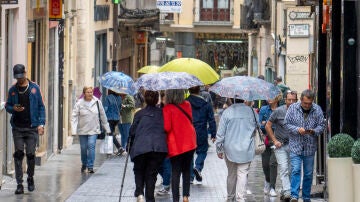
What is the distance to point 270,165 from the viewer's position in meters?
18.2

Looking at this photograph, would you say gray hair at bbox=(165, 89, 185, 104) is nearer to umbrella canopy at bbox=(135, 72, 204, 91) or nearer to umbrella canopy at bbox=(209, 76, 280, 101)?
umbrella canopy at bbox=(135, 72, 204, 91)

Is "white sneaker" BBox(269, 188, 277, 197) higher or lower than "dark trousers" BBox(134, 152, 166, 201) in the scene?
lower

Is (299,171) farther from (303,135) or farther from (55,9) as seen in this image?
(55,9)

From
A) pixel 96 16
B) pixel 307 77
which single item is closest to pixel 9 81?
pixel 96 16

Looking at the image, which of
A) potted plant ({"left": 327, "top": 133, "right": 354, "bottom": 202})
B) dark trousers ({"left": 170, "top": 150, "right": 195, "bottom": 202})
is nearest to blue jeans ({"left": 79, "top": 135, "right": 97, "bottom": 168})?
dark trousers ({"left": 170, "top": 150, "right": 195, "bottom": 202})

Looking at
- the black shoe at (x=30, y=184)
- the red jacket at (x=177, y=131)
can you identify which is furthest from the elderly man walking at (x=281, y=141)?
the black shoe at (x=30, y=184)

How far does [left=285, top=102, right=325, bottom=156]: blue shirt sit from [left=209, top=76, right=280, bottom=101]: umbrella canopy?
1.36 feet

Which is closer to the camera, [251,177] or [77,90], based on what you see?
[251,177]

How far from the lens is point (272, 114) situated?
687 inches

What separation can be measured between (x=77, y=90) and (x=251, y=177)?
10545 mm

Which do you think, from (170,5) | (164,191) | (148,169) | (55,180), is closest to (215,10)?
(170,5)

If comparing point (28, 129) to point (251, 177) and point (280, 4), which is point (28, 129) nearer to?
point (251, 177)

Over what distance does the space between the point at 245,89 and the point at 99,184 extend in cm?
440

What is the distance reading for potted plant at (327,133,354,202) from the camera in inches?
518
